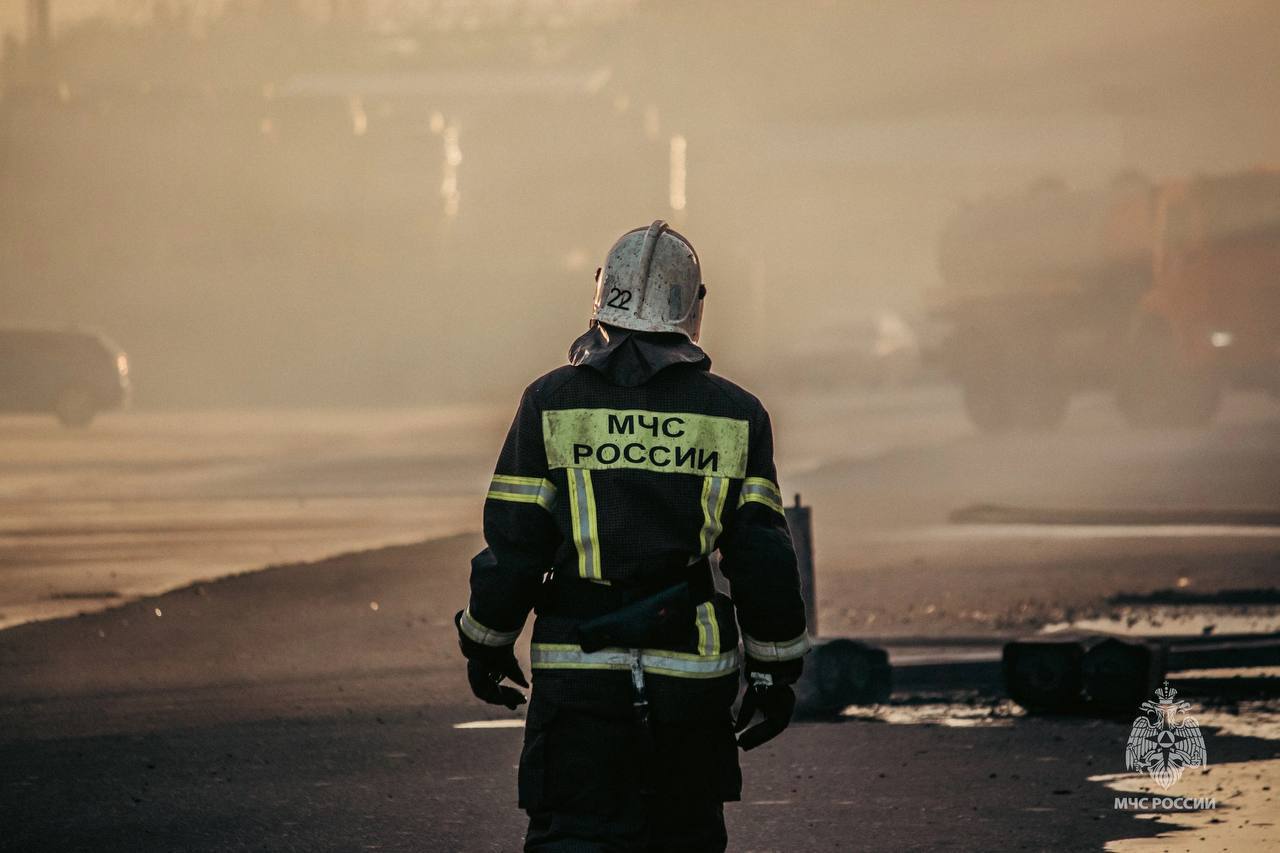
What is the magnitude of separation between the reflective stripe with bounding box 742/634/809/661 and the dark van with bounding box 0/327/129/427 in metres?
28.1

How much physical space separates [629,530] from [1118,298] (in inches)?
834

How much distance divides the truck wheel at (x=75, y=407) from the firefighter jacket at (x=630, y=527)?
28.3 m

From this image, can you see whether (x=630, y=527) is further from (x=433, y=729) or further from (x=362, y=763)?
(x=433, y=729)

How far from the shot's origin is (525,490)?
4043 millimetres

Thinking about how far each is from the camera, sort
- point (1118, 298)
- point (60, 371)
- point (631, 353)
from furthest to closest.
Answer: point (60, 371), point (1118, 298), point (631, 353)

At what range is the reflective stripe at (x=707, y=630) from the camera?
404cm

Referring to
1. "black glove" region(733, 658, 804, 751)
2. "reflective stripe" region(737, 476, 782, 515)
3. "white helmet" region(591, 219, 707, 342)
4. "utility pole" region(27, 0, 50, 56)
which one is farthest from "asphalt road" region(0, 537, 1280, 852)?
→ "utility pole" region(27, 0, 50, 56)

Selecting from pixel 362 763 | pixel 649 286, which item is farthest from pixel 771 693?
pixel 362 763

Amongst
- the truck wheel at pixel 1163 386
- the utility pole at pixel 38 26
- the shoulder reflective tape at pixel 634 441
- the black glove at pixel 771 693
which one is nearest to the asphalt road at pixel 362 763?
the black glove at pixel 771 693

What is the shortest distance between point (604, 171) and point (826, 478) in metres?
35.4

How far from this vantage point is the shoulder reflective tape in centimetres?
405

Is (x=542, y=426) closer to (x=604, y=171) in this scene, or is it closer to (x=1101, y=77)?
(x=1101, y=77)

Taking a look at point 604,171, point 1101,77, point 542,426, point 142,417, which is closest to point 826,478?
point 542,426

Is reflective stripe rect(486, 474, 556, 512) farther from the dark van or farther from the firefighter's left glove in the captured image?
the dark van
